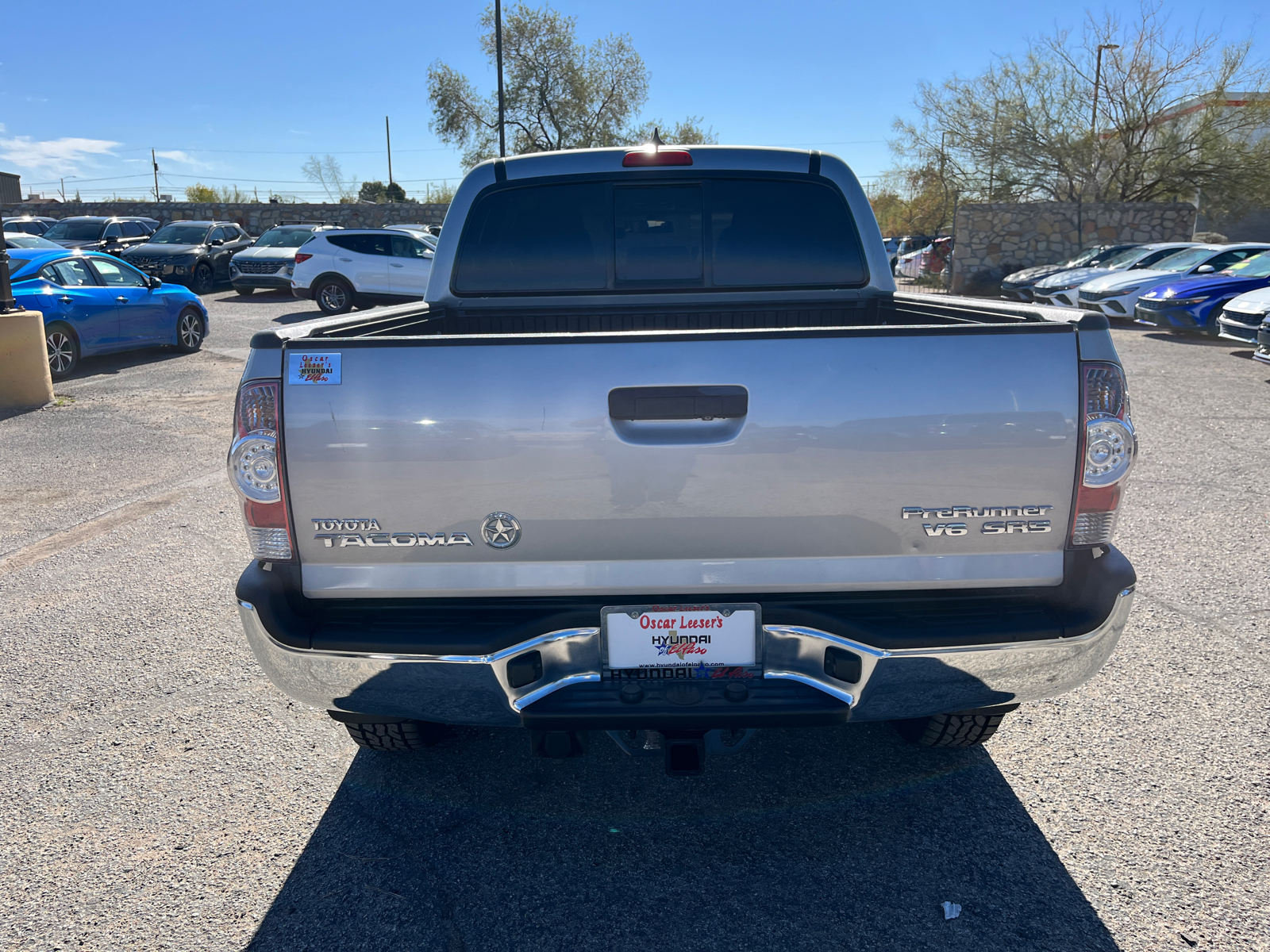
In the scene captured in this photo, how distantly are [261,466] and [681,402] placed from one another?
1.07 m

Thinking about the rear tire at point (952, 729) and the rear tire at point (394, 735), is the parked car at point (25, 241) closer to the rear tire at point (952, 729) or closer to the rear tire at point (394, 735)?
the rear tire at point (394, 735)

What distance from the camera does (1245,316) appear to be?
13.4 m

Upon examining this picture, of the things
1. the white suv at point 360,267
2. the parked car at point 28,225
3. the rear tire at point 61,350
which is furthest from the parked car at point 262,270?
the parked car at point 28,225

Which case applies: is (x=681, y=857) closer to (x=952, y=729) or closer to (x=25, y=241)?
(x=952, y=729)

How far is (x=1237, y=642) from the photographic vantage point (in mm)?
4223

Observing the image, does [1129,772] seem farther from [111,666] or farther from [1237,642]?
[111,666]

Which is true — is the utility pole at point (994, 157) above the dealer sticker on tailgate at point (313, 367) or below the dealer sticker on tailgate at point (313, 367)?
above

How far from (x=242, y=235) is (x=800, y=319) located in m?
26.5

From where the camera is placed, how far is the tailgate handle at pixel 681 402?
228 centimetres

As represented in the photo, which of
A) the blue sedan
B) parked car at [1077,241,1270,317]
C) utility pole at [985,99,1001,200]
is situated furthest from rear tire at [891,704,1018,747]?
utility pole at [985,99,1001,200]

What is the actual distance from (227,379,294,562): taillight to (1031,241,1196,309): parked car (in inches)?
731

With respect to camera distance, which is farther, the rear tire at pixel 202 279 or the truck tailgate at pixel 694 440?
the rear tire at pixel 202 279

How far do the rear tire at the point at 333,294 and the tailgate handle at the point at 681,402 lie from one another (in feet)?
61.0

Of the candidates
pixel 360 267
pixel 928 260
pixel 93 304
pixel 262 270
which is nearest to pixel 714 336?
pixel 93 304
